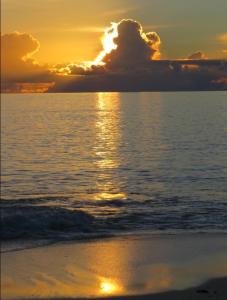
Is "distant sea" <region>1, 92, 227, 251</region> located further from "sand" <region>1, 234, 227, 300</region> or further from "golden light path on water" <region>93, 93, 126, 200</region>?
"sand" <region>1, 234, 227, 300</region>

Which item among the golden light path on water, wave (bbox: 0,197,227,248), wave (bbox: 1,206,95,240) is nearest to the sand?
wave (bbox: 0,197,227,248)

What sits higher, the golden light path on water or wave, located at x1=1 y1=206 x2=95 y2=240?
wave, located at x1=1 y1=206 x2=95 y2=240

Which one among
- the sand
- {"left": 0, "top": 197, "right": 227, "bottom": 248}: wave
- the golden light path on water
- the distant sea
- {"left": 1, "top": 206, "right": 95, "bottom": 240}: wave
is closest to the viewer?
the sand

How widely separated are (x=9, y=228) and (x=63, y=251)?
12.3 feet

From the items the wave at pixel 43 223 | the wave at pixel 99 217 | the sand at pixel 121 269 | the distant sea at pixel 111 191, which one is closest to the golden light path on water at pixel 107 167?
the distant sea at pixel 111 191

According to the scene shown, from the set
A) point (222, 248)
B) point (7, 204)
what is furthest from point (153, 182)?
point (222, 248)

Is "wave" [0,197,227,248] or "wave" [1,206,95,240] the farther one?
"wave" [0,197,227,248]

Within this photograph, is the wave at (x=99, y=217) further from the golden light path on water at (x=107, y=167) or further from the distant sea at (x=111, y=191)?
the golden light path on water at (x=107, y=167)

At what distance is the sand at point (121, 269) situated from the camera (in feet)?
37.5

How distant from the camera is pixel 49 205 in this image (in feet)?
76.3

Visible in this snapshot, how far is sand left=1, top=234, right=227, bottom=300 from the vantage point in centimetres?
1144

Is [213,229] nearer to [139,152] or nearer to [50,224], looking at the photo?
[50,224]

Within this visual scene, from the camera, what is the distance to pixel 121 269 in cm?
1316

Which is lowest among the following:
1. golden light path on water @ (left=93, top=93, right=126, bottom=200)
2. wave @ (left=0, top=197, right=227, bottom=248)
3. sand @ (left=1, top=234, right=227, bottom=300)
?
golden light path on water @ (left=93, top=93, right=126, bottom=200)
